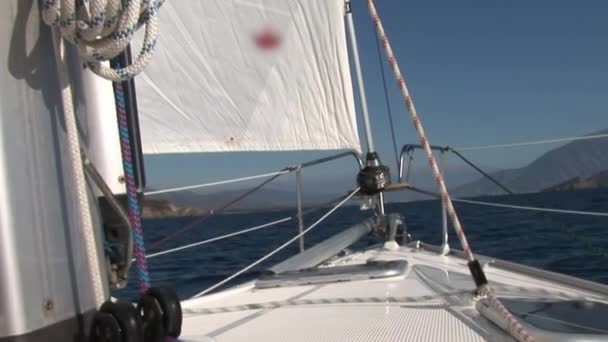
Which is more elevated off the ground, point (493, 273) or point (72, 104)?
point (72, 104)

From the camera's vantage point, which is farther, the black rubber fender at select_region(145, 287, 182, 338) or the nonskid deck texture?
the nonskid deck texture

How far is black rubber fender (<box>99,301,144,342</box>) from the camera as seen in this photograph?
811 millimetres

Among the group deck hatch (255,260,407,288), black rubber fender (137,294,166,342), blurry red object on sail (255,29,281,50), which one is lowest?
deck hatch (255,260,407,288)

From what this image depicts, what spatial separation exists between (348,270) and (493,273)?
1.80 feet

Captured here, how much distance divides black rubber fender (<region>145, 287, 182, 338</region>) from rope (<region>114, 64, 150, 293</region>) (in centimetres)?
4

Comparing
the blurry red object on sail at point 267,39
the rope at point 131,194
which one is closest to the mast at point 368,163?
the blurry red object on sail at point 267,39

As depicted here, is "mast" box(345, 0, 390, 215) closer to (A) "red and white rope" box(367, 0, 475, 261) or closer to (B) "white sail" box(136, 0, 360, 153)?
(B) "white sail" box(136, 0, 360, 153)

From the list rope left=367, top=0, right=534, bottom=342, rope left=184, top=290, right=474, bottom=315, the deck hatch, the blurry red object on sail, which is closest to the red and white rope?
rope left=367, top=0, right=534, bottom=342

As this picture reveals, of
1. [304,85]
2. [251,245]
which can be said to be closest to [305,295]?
[304,85]

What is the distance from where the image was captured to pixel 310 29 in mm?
2906

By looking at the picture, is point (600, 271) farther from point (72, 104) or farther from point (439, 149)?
point (72, 104)

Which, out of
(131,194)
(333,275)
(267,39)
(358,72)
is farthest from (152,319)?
(358,72)

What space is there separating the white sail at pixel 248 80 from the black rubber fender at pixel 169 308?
58.3 inches

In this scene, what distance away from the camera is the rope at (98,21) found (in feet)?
2.59
